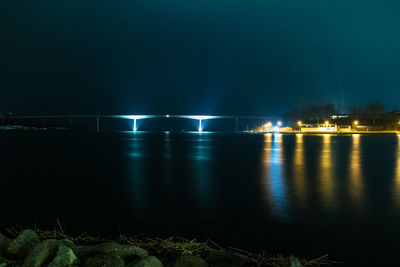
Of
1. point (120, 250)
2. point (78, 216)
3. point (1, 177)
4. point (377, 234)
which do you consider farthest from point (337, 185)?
point (1, 177)

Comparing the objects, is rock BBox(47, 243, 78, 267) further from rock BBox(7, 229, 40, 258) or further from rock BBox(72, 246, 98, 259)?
rock BBox(7, 229, 40, 258)

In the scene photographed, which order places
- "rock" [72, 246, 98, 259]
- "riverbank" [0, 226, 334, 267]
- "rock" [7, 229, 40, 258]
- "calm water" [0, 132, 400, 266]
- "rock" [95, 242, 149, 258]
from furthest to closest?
"calm water" [0, 132, 400, 266], "rock" [7, 229, 40, 258], "rock" [72, 246, 98, 259], "rock" [95, 242, 149, 258], "riverbank" [0, 226, 334, 267]

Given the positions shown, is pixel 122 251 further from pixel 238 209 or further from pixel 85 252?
pixel 238 209

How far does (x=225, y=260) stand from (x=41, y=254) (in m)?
2.04

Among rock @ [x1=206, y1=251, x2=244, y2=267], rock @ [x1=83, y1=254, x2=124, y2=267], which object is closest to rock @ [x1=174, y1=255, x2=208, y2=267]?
rock @ [x1=206, y1=251, x2=244, y2=267]

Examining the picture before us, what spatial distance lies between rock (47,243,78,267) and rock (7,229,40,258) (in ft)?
2.58

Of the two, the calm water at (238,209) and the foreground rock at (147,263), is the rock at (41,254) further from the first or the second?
the calm water at (238,209)

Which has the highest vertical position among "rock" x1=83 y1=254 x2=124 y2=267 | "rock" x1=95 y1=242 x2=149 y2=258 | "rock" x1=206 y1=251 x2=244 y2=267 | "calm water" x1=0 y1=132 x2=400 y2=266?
"rock" x1=83 y1=254 x2=124 y2=267

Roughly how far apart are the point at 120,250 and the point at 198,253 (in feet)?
3.62

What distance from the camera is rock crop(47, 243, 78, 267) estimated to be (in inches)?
134

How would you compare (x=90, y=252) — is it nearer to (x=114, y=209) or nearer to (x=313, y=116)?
(x=114, y=209)

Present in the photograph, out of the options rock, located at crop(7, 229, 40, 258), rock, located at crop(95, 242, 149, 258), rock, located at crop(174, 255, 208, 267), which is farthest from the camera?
rock, located at crop(7, 229, 40, 258)

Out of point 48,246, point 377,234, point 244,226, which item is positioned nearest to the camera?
point 48,246

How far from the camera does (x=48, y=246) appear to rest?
3.60 meters
